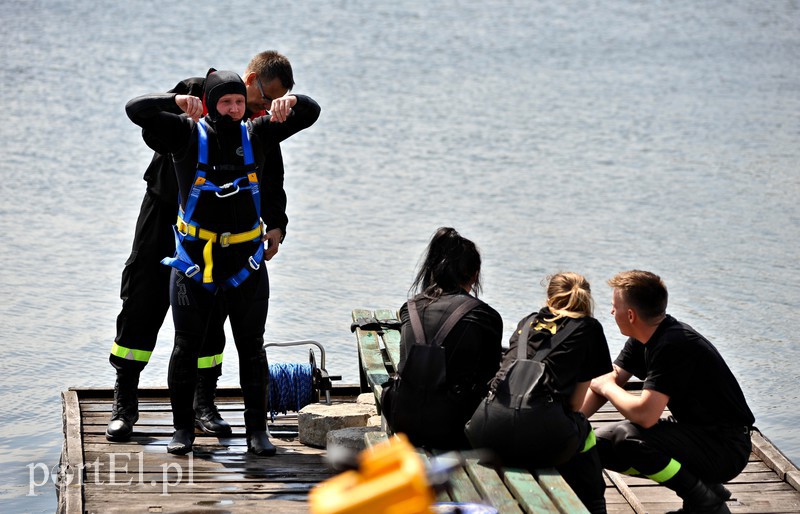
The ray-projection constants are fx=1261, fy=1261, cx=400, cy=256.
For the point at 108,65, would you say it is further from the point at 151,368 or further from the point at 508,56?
the point at 151,368

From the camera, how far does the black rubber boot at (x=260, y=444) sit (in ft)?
18.3

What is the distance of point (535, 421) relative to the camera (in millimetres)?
4508

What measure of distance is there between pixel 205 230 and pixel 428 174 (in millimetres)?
9000

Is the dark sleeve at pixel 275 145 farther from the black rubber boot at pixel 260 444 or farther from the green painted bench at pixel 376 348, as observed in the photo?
the black rubber boot at pixel 260 444

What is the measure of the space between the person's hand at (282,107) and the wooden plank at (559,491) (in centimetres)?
195

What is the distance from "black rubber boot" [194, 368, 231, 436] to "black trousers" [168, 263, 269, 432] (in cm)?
27

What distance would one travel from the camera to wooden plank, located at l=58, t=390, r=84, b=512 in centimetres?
480

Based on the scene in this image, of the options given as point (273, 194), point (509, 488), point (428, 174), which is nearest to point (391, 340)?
point (273, 194)

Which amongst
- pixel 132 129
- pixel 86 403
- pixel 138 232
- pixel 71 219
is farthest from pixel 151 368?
pixel 132 129

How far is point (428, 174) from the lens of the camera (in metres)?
14.3

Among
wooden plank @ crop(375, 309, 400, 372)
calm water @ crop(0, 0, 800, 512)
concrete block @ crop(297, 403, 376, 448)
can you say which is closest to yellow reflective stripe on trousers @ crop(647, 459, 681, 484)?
wooden plank @ crop(375, 309, 400, 372)

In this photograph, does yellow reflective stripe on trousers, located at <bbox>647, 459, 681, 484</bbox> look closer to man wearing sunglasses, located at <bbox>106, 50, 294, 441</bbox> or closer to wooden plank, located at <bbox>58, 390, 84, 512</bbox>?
man wearing sunglasses, located at <bbox>106, 50, 294, 441</bbox>

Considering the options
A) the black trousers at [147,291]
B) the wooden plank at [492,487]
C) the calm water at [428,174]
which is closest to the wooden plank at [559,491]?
the wooden plank at [492,487]

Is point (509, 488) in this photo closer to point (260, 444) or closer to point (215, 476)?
point (215, 476)
